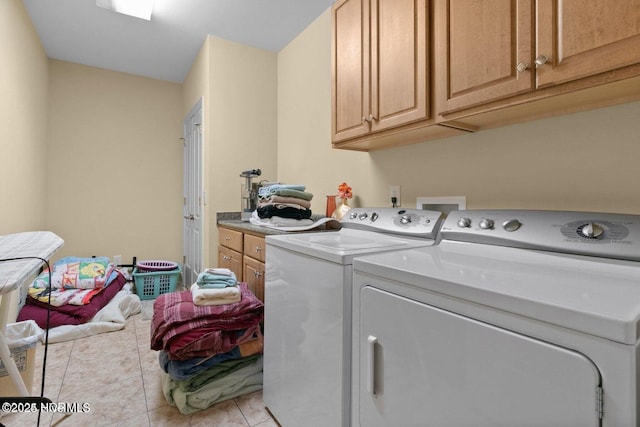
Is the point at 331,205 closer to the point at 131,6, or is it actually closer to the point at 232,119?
the point at 232,119

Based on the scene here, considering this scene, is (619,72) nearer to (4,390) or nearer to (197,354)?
(197,354)

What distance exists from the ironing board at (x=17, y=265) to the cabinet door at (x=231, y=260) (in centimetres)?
107

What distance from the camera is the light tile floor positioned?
4.90ft

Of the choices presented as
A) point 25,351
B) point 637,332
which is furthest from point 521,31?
point 25,351

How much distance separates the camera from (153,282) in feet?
11.1

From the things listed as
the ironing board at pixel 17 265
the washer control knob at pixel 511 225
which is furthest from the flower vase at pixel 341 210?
the ironing board at pixel 17 265

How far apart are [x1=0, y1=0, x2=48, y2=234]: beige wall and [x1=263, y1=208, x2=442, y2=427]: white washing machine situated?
2157 mm

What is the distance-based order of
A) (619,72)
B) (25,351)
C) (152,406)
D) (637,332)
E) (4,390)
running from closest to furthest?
(637,332) < (619,72) < (4,390) < (25,351) < (152,406)

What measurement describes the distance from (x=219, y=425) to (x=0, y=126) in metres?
2.41

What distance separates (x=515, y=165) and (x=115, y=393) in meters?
2.27

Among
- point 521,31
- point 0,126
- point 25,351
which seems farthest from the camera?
point 0,126

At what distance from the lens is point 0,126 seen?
214cm

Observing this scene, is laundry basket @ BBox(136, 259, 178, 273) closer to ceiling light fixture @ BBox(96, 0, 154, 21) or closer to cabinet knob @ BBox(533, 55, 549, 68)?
ceiling light fixture @ BBox(96, 0, 154, 21)

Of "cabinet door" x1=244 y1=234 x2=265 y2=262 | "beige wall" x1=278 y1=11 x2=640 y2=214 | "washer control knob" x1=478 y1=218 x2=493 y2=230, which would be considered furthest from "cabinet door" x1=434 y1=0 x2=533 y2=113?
"cabinet door" x1=244 y1=234 x2=265 y2=262
